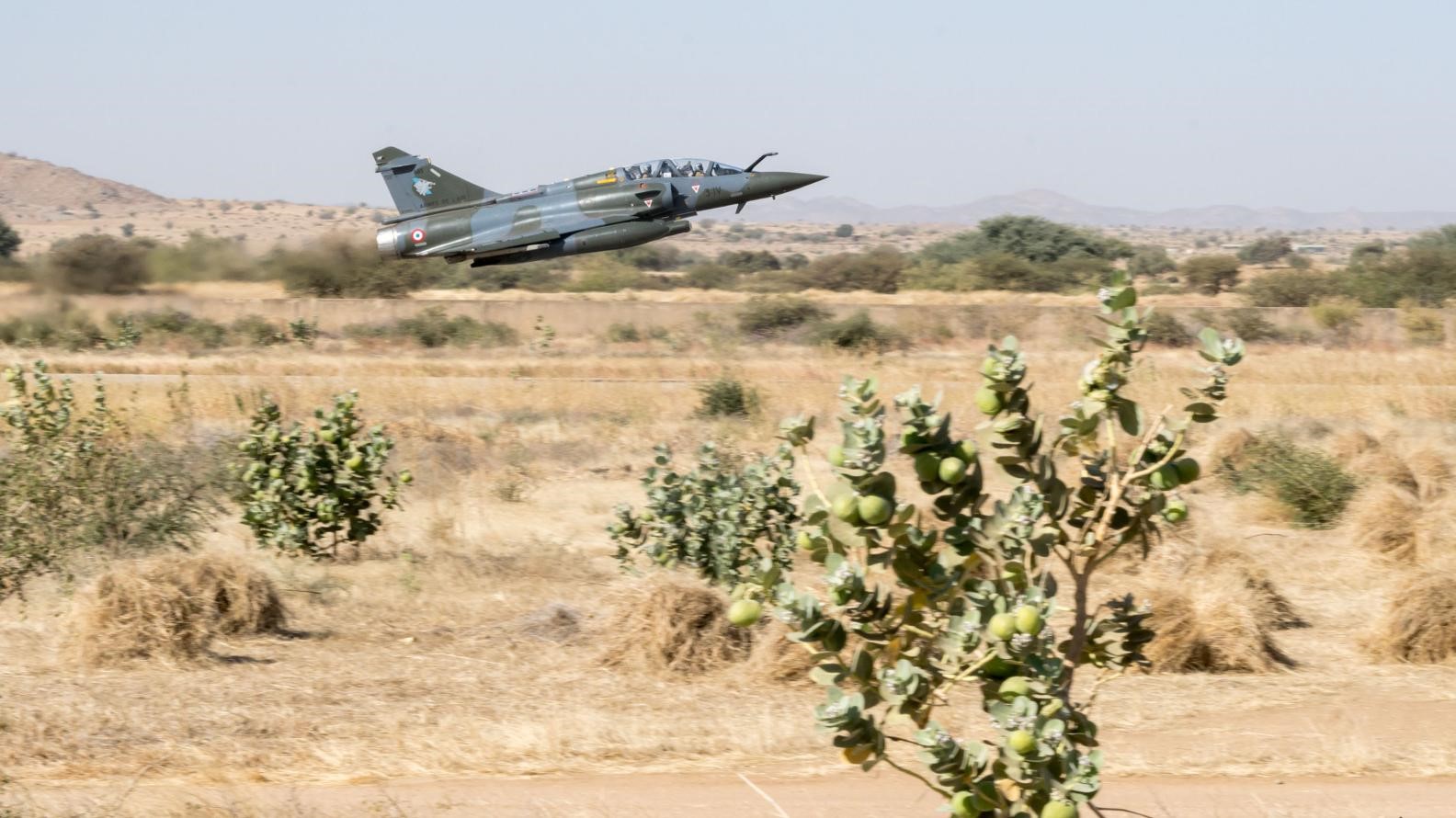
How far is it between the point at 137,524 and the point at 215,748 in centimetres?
619

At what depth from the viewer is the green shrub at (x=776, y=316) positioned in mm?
47062

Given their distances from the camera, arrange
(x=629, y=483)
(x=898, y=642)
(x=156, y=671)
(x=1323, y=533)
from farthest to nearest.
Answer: (x=629, y=483), (x=1323, y=533), (x=156, y=671), (x=898, y=642)

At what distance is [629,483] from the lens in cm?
2089

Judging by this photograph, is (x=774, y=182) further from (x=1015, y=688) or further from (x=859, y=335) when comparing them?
(x=1015, y=688)

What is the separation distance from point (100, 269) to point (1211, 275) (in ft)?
172

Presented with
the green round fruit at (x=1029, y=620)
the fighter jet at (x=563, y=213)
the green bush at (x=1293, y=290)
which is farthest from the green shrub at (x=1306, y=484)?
the green bush at (x=1293, y=290)

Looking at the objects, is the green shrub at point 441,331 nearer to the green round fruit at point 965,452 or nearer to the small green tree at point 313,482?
the small green tree at point 313,482

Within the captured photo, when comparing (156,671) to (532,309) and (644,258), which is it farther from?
(644,258)

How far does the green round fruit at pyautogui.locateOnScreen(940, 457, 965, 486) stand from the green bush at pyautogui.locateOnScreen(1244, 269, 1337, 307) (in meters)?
55.7

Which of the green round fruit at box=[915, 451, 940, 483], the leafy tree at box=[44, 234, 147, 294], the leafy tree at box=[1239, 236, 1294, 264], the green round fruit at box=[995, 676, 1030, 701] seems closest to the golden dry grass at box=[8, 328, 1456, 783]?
the green round fruit at box=[915, 451, 940, 483]

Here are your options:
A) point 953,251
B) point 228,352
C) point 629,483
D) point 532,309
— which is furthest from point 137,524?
point 953,251

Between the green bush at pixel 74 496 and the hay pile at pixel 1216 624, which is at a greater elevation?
the green bush at pixel 74 496

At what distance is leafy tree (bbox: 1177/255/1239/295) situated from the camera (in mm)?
70188

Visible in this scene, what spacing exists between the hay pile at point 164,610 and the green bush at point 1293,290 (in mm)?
50670
